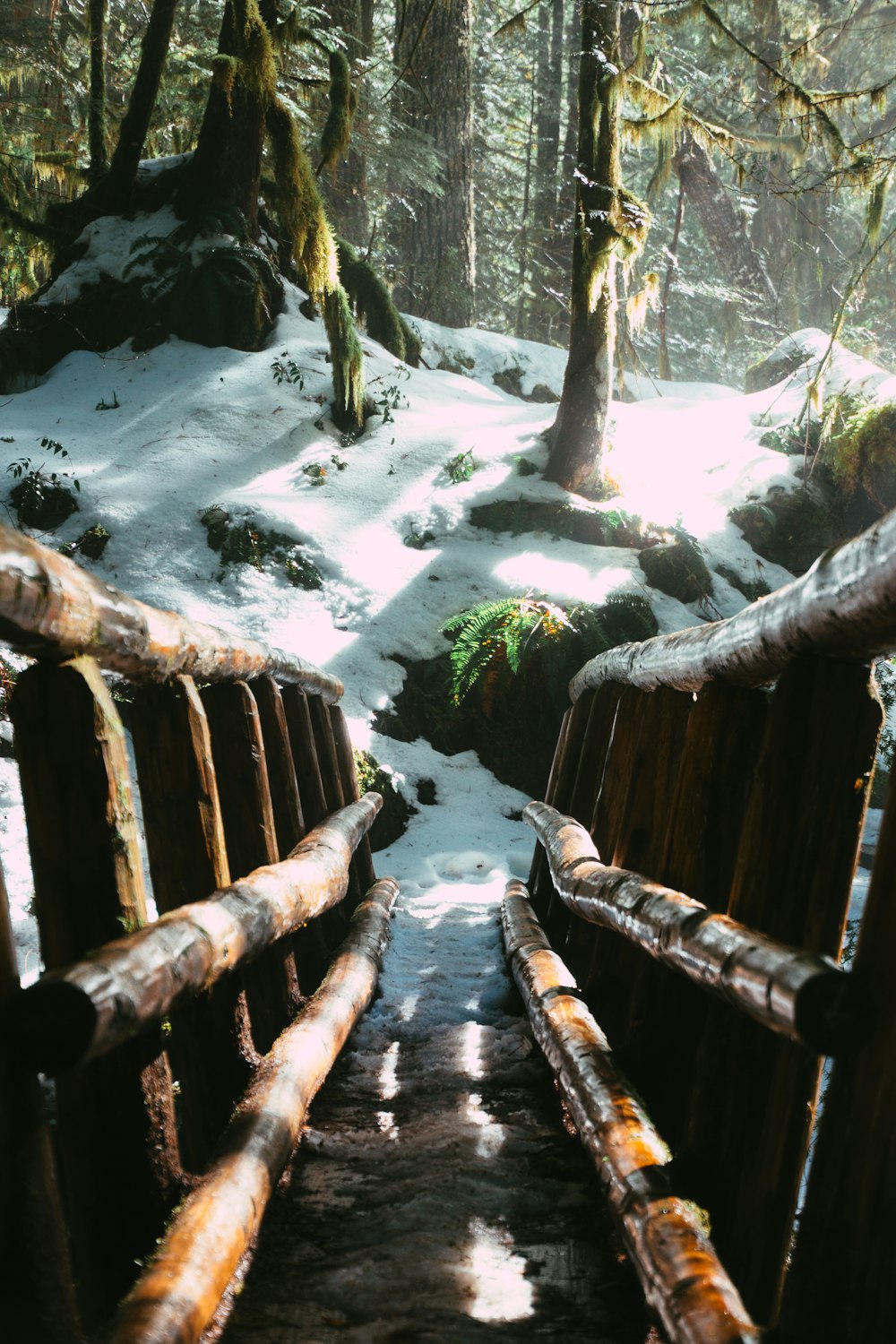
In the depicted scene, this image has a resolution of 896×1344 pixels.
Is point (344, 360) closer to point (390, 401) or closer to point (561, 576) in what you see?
point (390, 401)

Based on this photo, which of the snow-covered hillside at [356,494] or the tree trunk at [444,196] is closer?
the snow-covered hillside at [356,494]

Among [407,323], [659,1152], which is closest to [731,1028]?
[659,1152]

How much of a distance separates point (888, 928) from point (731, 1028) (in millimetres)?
721

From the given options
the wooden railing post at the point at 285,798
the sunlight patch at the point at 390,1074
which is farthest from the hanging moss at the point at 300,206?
the sunlight patch at the point at 390,1074

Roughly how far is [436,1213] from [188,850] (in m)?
1.16

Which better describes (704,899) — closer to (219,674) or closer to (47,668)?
(219,674)

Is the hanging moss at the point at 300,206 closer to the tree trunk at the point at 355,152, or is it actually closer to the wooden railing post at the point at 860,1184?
the tree trunk at the point at 355,152

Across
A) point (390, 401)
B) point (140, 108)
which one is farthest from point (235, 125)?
point (390, 401)

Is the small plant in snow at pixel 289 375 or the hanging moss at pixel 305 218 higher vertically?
the hanging moss at pixel 305 218

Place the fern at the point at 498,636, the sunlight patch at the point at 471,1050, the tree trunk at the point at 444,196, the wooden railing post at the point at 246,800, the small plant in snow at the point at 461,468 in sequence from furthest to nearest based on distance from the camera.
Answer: the tree trunk at the point at 444,196 → the small plant in snow at the point at 461,468 → the fern at the point at 498,636 → the sunlight patch at the point at 471,1050 → the wooden railing post at the point at 246,800

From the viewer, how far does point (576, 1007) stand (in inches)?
135

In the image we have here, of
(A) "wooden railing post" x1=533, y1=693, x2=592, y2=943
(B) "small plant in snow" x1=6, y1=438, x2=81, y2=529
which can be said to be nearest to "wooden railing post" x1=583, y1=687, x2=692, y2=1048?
(A) "wooden railing post" x1=533, y1=693, x2=592, y2=943

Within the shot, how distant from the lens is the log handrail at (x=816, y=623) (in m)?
1.52

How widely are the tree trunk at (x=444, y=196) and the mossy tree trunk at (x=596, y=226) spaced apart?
271 inches
